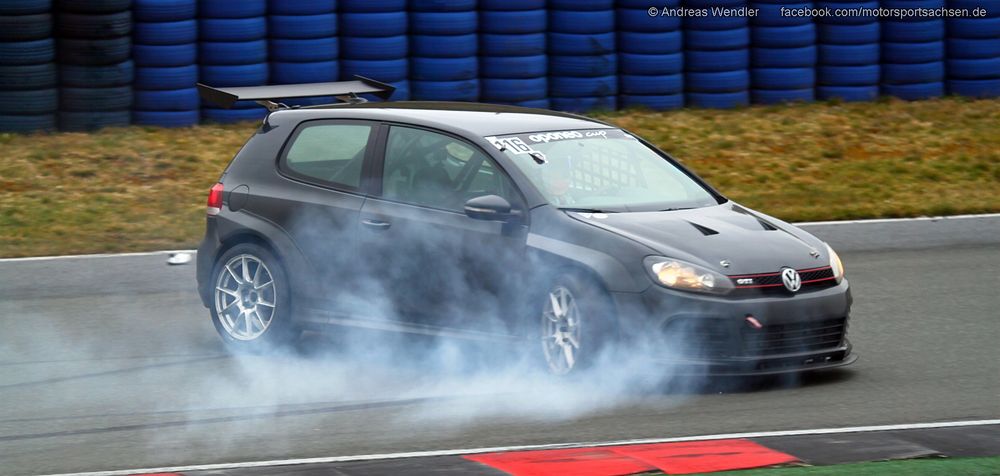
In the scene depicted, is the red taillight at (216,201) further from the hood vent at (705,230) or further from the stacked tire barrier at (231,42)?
the stacked tire barrier at (231,42)

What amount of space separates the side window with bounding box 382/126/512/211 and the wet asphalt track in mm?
981

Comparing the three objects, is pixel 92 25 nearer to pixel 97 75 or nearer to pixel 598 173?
pixel 97 75

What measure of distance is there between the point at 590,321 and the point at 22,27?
9.38 metres

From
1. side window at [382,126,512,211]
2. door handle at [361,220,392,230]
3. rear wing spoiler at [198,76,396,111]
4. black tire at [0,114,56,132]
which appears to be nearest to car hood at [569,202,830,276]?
side window at [382,126,512,211]

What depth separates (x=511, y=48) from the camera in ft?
52.5

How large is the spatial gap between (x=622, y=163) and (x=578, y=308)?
1381 mm

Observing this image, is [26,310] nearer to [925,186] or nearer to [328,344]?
[328,344]

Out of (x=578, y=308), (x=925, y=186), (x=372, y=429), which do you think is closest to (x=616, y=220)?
(x=578, y=308)

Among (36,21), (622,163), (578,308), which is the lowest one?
(578,308)

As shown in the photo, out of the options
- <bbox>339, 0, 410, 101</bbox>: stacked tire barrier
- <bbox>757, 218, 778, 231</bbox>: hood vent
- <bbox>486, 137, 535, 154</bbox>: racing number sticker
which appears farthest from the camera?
<bbox>339, 0, 410, 101</bbox>: stacked tire barrier

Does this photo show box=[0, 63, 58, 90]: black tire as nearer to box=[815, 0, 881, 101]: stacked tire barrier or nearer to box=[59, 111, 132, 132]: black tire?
box=[59, 111, 132, 132]: black tire

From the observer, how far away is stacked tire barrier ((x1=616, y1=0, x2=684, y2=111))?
53.2ft

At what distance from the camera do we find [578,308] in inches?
297

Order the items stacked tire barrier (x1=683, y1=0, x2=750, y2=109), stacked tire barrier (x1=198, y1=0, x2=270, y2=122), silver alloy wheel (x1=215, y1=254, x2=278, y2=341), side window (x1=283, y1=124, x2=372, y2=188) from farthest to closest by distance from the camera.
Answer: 1. stacked tire barrier (x1=683, y1=0, x2=750, y2=109)
2. stacked tire barrier (x1=198, y1=0, x2=270, y2=122)
3. silver alloy wheel (x1=215, y1=254, x2=278, y2=341)
4. side window (x1=283, y1=124, x2=372, y2=188)
